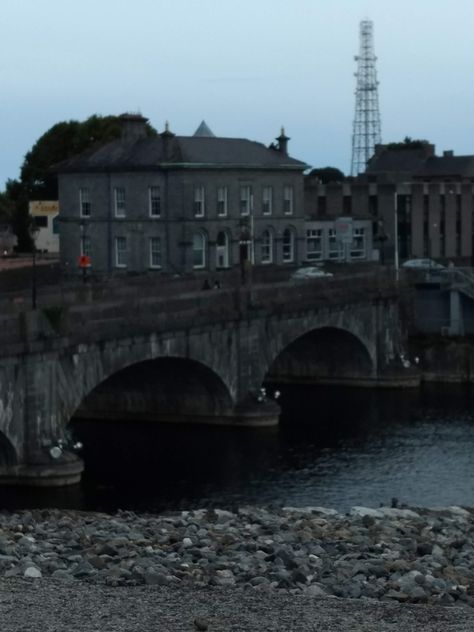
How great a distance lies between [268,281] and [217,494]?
30.0m

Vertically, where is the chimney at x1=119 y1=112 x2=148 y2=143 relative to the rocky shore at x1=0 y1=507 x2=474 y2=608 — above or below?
above

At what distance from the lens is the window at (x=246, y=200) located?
98312 mm

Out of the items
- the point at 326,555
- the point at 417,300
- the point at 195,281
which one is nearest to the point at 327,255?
the point at 417,300

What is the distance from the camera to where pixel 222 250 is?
321 feet

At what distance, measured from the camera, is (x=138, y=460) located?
66250mm

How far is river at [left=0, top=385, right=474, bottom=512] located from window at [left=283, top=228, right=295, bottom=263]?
68.8 feet

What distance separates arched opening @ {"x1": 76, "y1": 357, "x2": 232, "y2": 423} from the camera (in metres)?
73.9

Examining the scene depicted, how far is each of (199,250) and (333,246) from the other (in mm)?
18765

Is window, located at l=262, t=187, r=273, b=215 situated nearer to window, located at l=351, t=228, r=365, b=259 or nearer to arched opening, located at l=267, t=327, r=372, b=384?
arched opening, located at l=267, t=327, r=372, b=384

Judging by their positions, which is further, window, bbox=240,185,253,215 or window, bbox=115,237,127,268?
window, bbox=240,185,253,215

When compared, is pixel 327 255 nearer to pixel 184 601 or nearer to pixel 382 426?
pixel 382 426

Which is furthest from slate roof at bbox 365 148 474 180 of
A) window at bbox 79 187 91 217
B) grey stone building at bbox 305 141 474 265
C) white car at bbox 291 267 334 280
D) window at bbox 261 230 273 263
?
window at bbox 79 187 91 217

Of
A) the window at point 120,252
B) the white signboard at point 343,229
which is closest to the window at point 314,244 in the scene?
the white signboard at point 343,229

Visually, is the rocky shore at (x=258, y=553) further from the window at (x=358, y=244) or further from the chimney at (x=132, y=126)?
the window at (x=358, y=244)
